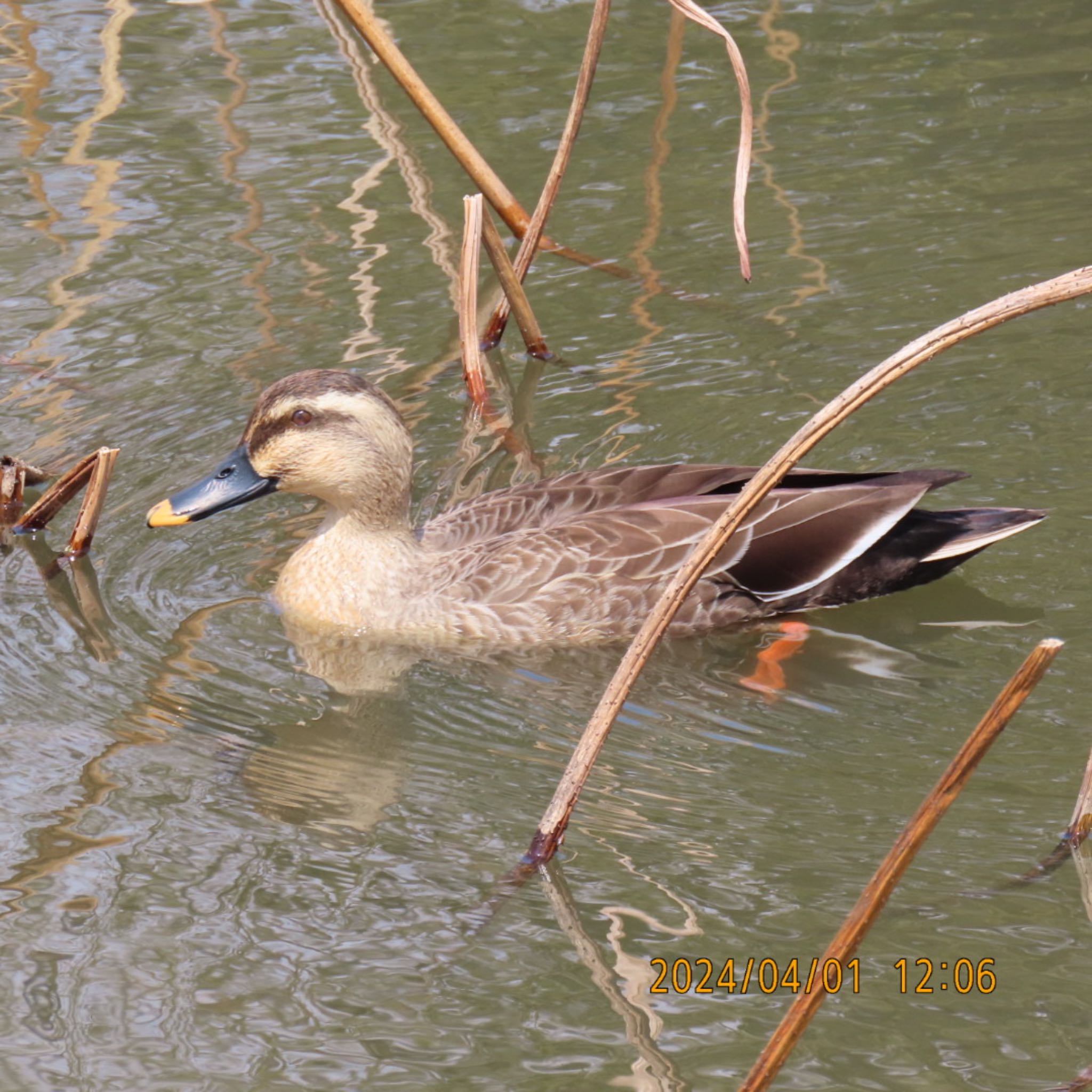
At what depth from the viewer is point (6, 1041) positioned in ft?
14.8

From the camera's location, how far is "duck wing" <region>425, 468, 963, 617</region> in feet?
22.6

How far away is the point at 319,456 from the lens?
7.01m

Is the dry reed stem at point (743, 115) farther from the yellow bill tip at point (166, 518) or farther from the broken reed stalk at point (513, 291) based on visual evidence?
the yellow bill tip at point (166, 518)

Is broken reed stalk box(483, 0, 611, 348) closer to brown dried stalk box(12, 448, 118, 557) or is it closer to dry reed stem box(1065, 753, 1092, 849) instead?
brown dried stalk box(12, 448, 118, 557)

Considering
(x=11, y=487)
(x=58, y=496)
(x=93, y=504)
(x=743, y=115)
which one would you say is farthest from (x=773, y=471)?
(x=11, y=487)

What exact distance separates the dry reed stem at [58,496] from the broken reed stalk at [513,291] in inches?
81.6

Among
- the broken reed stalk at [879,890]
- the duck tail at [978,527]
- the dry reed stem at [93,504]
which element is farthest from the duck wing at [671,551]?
the broken reed stalk at [879,890]

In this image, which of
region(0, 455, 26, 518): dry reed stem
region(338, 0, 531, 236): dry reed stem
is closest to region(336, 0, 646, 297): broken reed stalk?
region(338, 0, 531, 236): dry reed stem

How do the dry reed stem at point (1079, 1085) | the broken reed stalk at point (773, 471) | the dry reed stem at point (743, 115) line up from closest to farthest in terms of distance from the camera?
the broken reed stalk at point (773, 471)
the dry reed stem at point (1079, 1085)
the dry reed stem at point (743, 115)

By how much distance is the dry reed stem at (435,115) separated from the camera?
739cm
